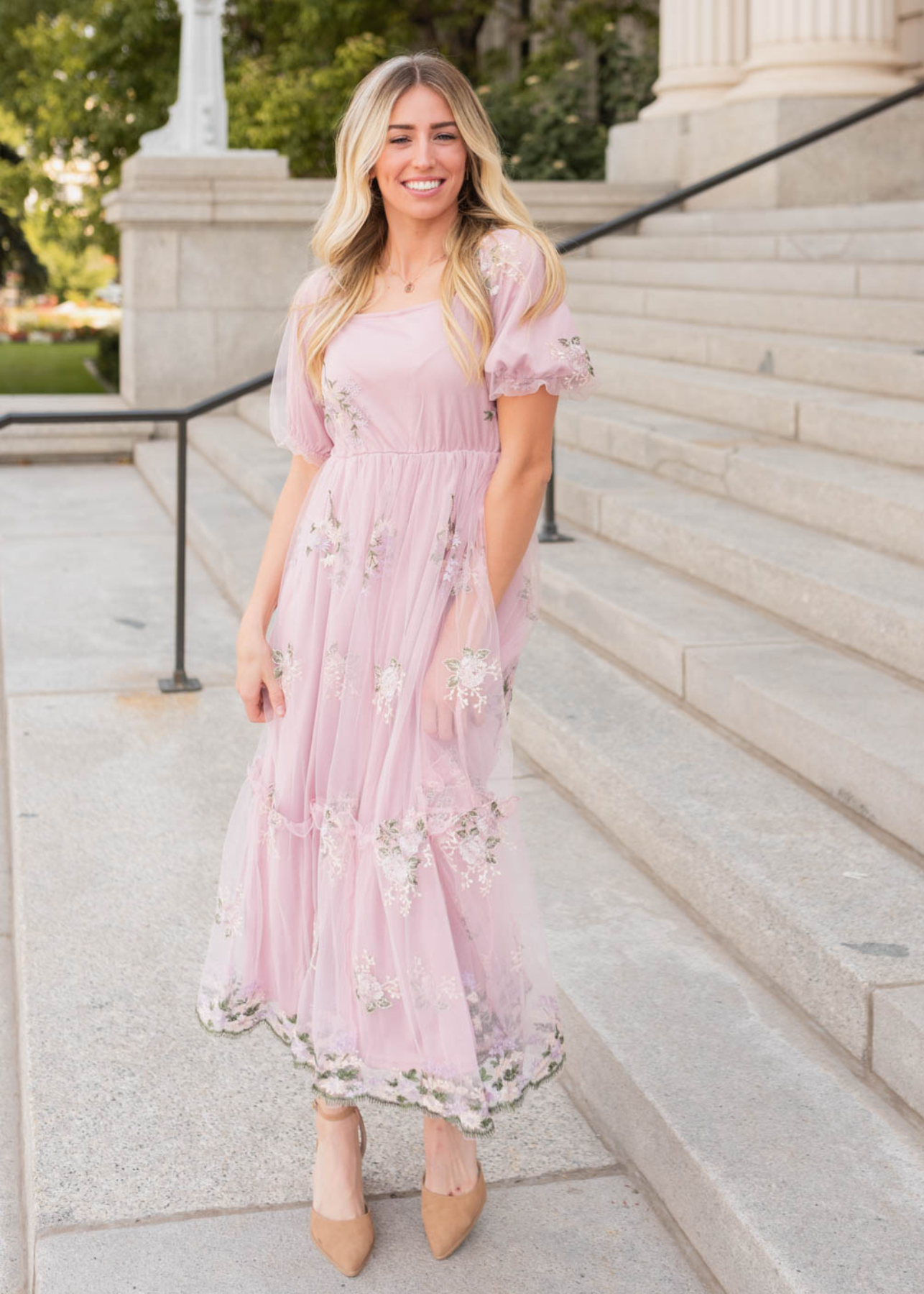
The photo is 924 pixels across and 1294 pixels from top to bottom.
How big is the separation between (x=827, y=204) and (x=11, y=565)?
5883 mm

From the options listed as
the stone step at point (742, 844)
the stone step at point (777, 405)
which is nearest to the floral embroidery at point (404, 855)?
the stone step at point (742, 844)

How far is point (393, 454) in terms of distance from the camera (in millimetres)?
2568

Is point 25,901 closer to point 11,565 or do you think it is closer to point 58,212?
point 11,565

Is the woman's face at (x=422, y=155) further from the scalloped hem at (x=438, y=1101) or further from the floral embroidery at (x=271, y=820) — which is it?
the scalloped hem at (x=438, y=1101)

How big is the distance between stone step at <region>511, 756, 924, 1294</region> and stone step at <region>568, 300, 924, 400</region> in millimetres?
3017

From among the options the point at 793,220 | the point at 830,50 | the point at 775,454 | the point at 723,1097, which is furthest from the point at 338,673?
the point at 830,50

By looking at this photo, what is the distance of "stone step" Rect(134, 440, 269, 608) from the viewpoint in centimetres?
711

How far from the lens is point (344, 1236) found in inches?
106

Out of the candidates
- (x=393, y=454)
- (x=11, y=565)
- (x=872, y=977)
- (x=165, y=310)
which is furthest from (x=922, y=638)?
(x=165, y=310)

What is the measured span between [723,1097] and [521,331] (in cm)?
147

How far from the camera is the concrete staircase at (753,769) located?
274 cm

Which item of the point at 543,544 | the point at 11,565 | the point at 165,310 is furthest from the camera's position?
the point at 165,310

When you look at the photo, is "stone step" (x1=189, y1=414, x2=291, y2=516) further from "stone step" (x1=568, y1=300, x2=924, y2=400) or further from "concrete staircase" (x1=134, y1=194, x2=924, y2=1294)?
"stone step" (x1=568, y1=300, x2=924, y2=400)

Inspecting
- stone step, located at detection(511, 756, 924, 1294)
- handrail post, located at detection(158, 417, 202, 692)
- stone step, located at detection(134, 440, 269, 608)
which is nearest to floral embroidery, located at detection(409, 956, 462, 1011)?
stone step, located at detection(511, 756, 924, 1294)
